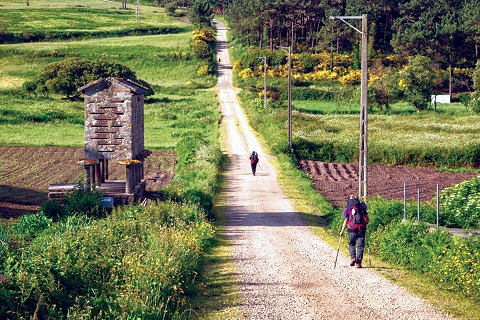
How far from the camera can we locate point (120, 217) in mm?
20812

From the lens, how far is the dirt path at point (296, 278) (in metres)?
14.0

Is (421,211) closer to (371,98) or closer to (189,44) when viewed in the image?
(371,98)

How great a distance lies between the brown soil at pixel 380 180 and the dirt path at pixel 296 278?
7.38 metres

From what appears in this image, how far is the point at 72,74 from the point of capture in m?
81.1

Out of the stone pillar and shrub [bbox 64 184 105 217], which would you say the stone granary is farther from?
shrub [bbox 64 184 105 217]

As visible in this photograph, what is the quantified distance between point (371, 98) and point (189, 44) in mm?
51039

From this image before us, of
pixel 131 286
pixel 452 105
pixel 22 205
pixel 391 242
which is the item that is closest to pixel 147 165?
pixel 22 205

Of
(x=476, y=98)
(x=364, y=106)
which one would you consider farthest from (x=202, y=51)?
(x=364, y=106)

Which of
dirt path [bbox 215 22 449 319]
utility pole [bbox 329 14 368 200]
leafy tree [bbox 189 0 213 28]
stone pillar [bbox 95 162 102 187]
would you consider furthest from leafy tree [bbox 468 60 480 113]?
leafy tree [bbox 189 0 213 28]

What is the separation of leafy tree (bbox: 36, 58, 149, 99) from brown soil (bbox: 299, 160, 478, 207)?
38973 millimetres

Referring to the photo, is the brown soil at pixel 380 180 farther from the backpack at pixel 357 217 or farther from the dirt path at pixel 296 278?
the backpack at pixel 357 217

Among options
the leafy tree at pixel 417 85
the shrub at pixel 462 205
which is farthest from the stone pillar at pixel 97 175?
the leafy tree at pixel 417 85

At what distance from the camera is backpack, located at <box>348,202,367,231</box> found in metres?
18.0

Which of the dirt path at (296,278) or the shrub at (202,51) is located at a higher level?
the shrub at (202,51)
